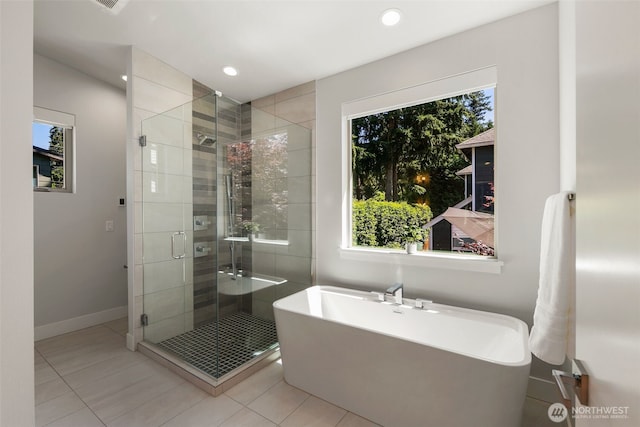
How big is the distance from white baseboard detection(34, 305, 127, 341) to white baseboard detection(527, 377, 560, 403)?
4155mm

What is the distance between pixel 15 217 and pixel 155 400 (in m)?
1.79

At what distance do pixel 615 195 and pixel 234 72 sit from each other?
3172mm

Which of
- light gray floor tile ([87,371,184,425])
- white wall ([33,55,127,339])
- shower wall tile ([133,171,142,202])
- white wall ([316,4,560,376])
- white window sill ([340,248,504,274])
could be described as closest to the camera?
light gray floor tile ([87,371,184,425])

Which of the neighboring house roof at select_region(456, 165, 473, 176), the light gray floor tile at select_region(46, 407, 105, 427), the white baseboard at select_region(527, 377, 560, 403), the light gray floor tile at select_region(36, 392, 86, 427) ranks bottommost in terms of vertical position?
the light gray floor tile at select_region(46, 407, 105, 427)

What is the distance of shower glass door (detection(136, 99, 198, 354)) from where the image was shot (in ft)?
8.58

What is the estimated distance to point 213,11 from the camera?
2053 millimetres

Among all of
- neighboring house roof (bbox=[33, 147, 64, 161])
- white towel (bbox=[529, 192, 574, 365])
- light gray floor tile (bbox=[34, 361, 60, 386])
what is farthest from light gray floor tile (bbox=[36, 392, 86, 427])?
white towel (bbox=[529, 192, 574, 365])

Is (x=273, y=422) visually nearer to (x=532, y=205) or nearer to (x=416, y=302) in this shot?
(x=416, y=302)

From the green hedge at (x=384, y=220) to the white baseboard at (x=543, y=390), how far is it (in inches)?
52.2

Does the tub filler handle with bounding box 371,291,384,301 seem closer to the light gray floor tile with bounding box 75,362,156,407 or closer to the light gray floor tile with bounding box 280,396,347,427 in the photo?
the light gray floor tile with bounding box 280,396,347,427

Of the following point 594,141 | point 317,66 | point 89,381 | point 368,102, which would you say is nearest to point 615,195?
point 594,141

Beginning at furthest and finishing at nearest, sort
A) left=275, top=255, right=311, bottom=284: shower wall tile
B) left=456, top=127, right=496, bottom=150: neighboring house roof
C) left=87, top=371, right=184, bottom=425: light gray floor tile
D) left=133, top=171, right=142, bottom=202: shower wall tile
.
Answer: left=275, top=255, right=311, bottom=284: shower wall tile < left=133, top=171, right=142, bottom=202: shower wall tile < left=456, top=127, right=496, bottom=150: neighboring house roof < left=87, top=371, right=184, bottom=425: light gray floor tile

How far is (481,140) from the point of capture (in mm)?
2264

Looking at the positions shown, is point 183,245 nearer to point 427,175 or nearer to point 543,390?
Result: point 427,175
